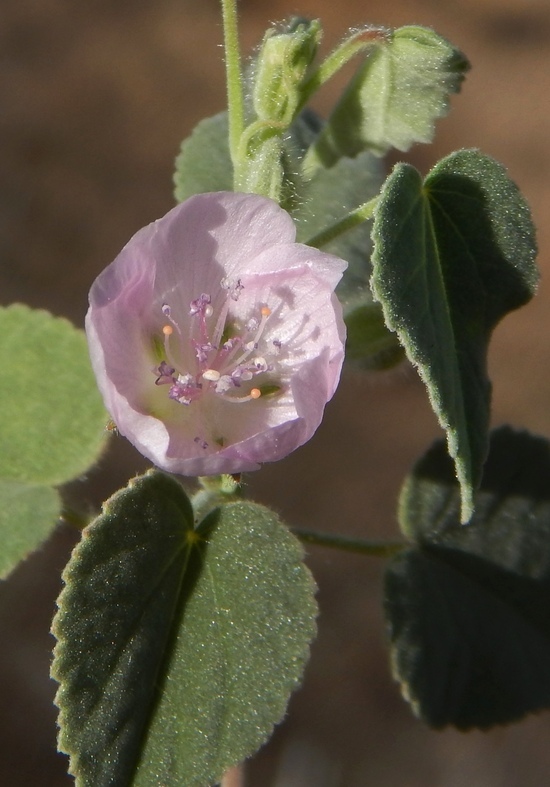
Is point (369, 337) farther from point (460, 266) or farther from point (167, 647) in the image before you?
point (167, 647)

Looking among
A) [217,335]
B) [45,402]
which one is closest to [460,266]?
[217,335]

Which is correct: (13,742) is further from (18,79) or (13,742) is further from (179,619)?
(18,79)

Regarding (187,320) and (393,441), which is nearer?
(187,320)

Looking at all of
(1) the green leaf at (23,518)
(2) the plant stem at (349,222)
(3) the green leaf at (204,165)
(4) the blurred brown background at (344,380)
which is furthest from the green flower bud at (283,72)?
(4) the blurred brown background at (344,380)

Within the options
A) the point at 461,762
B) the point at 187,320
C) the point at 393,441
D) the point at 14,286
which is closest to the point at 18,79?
the point at 14,286

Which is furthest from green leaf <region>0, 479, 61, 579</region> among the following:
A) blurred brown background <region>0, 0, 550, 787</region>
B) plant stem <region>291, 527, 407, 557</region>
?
blurred brown background <region>0, 0, 550, 787</region>

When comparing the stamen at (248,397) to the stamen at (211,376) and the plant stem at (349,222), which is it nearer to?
the stamen at (211,376)
